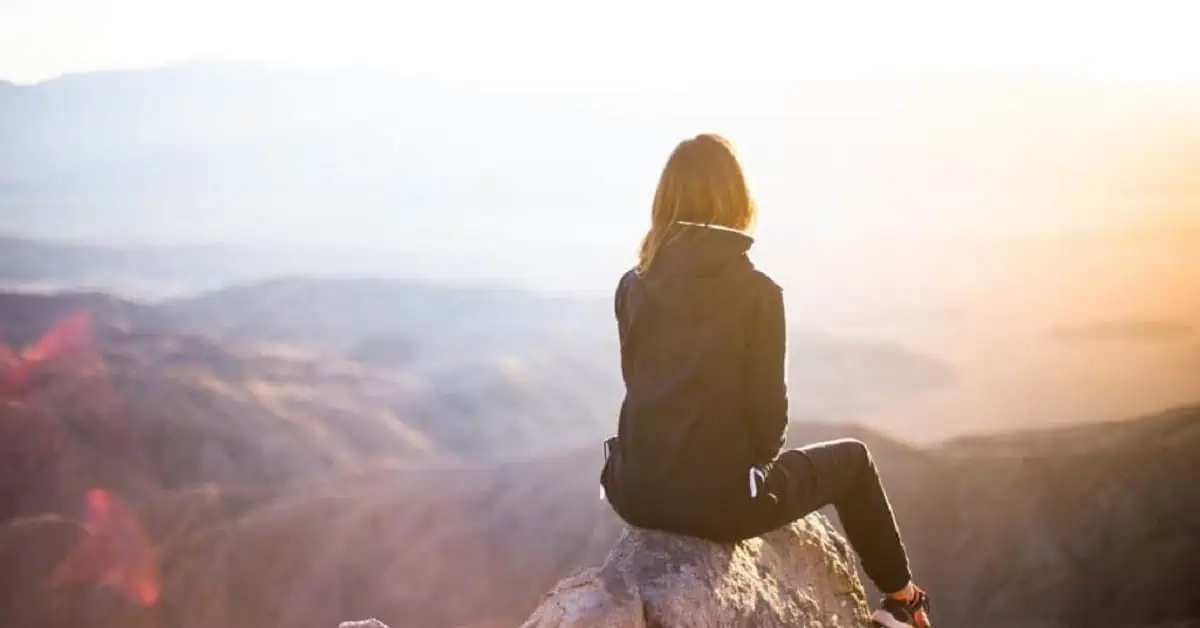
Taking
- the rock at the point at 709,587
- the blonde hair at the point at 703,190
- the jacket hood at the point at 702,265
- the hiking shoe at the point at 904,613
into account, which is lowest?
the hiking shoe at the point at 904,613

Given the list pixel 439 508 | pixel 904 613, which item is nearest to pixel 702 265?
pixel 904 613

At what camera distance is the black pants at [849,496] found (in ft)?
8.45

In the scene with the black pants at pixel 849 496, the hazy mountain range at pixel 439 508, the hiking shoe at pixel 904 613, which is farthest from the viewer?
the hazy mountain range at pixel 439 508

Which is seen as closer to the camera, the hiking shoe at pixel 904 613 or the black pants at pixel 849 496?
the black pants at pixel 849 496

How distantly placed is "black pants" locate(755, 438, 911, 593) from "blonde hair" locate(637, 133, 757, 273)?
0.58m

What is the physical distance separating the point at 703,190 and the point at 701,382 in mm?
412

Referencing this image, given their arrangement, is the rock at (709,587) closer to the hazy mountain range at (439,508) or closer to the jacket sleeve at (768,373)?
the jacket sleeve at (768,373)

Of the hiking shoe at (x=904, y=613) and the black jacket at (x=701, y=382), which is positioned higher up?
the black jacket at (x=701, y=382)

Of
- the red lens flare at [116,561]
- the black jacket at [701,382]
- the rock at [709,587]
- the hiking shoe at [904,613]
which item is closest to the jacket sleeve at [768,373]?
the black jacket at [701,382]

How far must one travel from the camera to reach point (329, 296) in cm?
2198

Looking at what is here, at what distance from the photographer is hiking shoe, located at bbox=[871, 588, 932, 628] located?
2779 millimetres

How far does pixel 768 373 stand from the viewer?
236 centimetres

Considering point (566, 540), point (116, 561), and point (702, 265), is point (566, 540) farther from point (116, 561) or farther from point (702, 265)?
point (702, 265)

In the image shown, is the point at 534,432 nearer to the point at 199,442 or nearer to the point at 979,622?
the point at 199,442
